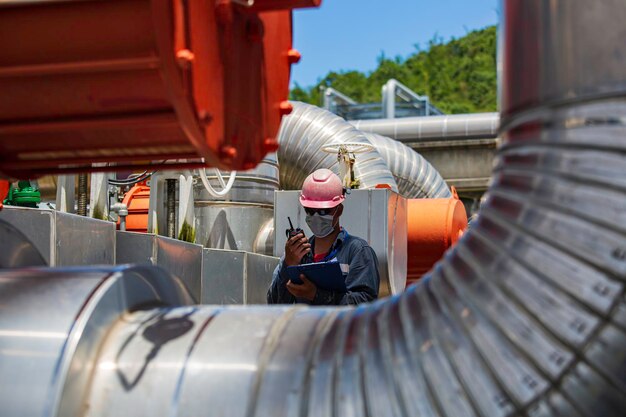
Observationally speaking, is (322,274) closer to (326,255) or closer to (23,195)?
(326,255)

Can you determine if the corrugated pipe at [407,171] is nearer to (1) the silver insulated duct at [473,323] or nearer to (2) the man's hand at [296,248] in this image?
(2) the man's hand at [296,248]

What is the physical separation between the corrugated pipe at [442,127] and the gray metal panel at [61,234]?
1038cm

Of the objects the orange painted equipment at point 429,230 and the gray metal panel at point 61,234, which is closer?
the gray metal panel at point 61,234

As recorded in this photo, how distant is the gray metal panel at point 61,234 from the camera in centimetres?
350

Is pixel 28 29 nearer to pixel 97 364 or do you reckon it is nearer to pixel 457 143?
pixel 97 364

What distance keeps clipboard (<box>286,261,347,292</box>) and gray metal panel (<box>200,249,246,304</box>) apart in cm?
235

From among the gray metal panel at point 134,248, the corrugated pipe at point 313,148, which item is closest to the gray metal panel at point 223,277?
the gray metal panel at point 134,248

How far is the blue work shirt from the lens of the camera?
11.0 ft

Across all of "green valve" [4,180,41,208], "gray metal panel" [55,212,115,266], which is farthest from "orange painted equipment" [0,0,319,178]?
"green valve" [4,180,41,208]

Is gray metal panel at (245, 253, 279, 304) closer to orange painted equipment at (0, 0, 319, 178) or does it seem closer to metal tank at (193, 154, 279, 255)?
metal tank at (193, 154, 279, 255)

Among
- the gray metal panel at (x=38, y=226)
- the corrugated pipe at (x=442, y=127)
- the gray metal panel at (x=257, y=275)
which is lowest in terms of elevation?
the gray metal panel at (x=257, y=275)

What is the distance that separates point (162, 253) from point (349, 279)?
1570mm

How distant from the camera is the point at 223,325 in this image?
1.84 m

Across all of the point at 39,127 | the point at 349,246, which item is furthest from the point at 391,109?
the point at 39,127
